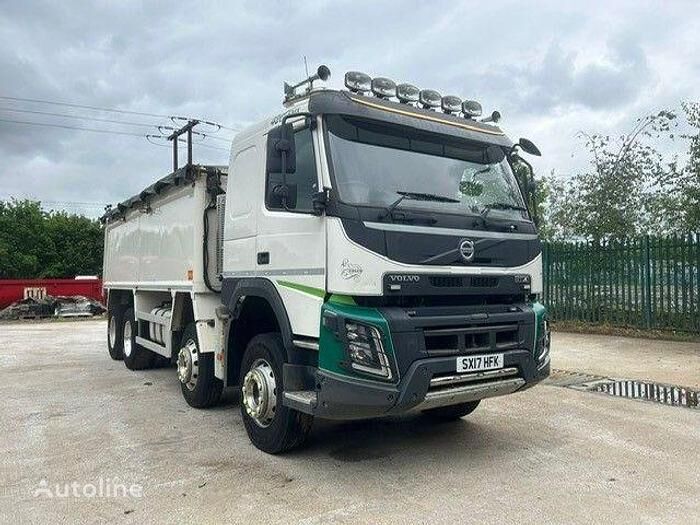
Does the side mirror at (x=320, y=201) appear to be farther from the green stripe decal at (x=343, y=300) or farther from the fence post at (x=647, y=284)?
the fence post at (x=647, y=284)

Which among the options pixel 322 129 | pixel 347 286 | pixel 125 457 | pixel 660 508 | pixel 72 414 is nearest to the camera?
pixel 660 508

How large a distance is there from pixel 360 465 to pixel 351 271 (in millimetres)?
1619

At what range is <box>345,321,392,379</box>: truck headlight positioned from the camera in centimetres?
388

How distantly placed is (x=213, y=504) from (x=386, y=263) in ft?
6.45

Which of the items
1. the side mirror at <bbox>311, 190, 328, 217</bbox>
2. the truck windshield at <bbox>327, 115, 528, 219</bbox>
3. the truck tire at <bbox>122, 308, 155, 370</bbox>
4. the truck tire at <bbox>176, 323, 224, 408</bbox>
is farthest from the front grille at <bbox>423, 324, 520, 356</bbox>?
the truck tire at <bbox>122, 308, 155, 370</bbox>

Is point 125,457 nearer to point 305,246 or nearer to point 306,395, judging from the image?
point 306,395

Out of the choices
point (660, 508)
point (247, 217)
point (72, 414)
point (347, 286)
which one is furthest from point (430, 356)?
point (72, 414)

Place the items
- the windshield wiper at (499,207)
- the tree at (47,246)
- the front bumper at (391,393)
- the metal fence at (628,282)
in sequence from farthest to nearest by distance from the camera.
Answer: the tree at (47,246), the metal fence at (628,282), the windshield wiper at (499,207), the front bumper at (391,393)

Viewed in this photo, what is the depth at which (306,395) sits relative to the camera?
4195mm

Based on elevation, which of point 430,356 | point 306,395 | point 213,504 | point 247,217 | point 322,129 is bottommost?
point 213,504

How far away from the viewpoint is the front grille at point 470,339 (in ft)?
13.5

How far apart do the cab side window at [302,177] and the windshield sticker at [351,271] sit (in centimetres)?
52

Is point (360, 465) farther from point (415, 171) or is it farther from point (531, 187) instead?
point (531, 187)

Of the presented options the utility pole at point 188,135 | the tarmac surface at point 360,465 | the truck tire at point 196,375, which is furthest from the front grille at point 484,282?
the utility pole at point 188,135
